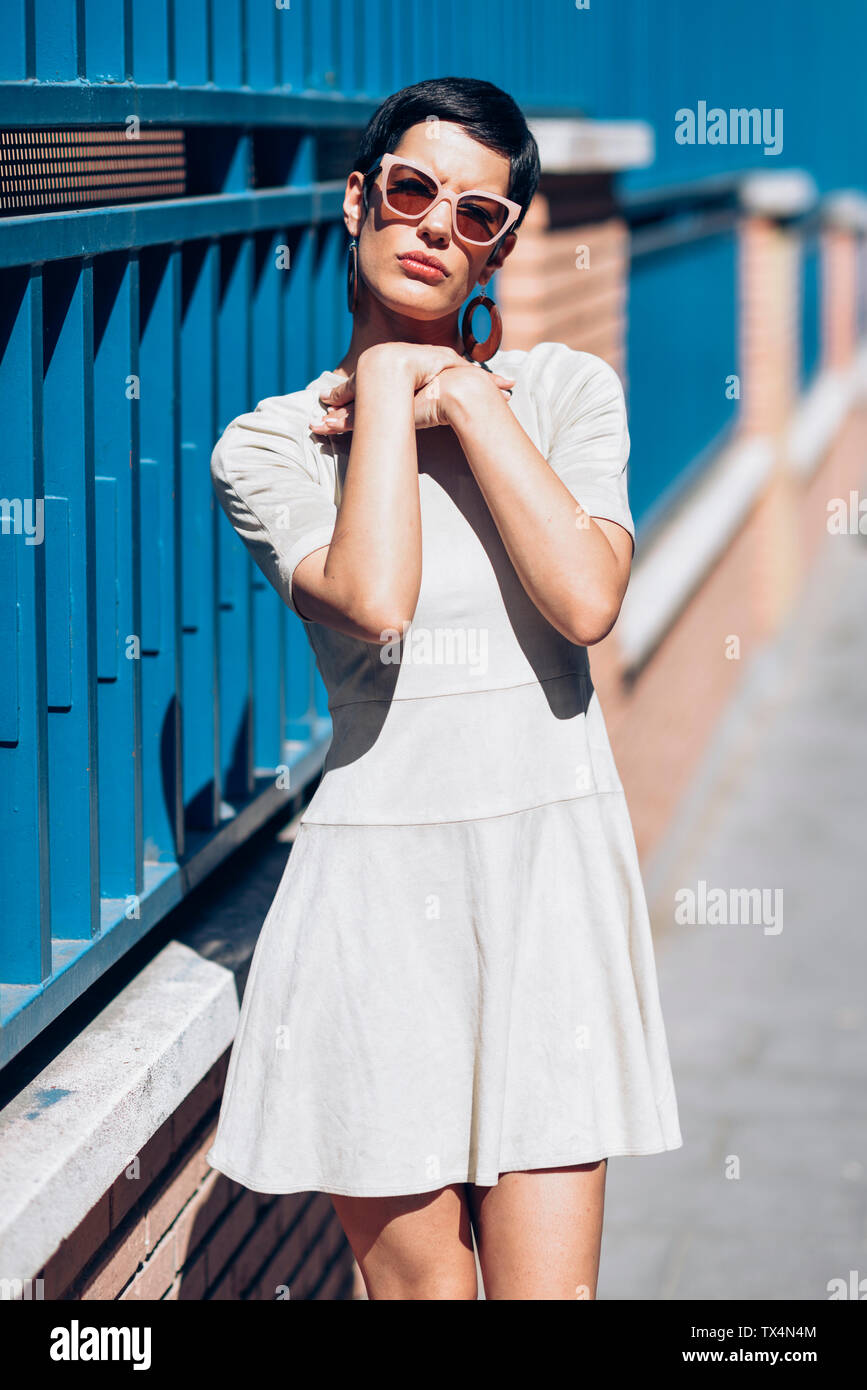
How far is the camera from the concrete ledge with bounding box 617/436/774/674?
6922 mm

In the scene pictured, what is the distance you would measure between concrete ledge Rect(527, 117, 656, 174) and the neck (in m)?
2.67

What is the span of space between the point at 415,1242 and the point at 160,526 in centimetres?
127

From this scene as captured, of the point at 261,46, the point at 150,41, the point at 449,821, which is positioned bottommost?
the point at 449,821

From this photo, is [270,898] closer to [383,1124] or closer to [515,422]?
[383,1124]

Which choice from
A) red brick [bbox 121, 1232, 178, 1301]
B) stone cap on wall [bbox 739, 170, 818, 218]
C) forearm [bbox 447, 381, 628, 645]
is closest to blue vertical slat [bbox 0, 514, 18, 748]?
forearm [bbox 447, 381, 628, 645]

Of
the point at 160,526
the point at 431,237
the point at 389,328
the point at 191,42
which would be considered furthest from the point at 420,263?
the point at 191,42

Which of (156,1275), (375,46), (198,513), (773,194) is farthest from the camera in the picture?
(773,194)

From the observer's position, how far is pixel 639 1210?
4.81 metres

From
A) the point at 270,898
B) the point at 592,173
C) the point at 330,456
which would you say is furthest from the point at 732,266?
the point at 330,456

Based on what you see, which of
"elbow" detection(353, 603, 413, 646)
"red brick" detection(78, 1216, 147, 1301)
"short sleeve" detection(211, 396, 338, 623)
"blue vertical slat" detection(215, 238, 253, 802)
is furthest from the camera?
"blue vertical slat" detection(215, 238, 253, 802)

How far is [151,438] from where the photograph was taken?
3.05m

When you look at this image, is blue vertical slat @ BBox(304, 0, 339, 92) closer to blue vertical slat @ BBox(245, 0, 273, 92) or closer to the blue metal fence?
the blue metal fence

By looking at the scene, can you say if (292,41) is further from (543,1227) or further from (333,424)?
(543,1227)

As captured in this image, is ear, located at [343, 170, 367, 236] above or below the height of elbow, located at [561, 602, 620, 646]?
above
